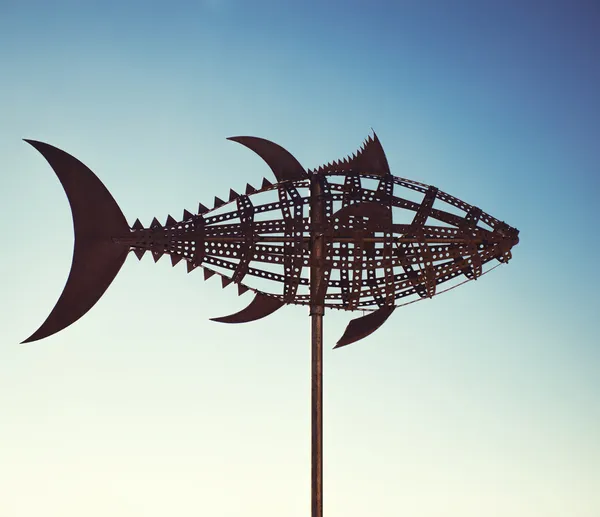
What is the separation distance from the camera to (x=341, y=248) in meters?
5.70

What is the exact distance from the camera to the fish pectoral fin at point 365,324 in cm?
583

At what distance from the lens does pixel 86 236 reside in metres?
5.50

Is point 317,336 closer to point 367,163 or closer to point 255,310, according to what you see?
point 255,310

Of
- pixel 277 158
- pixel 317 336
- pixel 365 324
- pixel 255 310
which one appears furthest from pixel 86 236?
pixel 365 324

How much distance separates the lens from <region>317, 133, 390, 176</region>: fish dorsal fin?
584 cm

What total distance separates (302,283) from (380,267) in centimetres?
63

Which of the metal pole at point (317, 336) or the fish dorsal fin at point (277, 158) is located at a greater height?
the fish dorsal fin at point (277, 158)

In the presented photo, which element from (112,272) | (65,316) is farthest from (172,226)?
(65,316)

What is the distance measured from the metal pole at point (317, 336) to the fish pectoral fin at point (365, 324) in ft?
0.76

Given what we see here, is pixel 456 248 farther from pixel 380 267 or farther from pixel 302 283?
pixel 302 283

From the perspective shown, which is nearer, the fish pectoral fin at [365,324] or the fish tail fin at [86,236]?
the fish tail fin at [86,236]

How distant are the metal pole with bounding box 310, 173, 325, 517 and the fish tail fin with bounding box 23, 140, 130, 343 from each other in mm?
1387

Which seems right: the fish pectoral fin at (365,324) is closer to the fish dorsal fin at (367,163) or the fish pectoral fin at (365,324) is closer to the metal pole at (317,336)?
the metal pole at (317,336)

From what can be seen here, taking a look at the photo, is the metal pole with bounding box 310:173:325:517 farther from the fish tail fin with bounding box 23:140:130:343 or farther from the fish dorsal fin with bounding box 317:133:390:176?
the fish tail fin with bounding box 23:140:130:343
